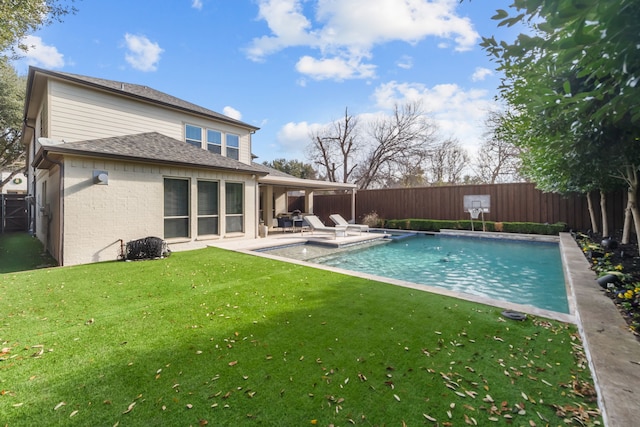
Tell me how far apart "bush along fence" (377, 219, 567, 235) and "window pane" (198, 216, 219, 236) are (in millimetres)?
10724

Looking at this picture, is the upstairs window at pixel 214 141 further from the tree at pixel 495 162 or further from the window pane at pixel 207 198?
the tree at pixel 495 162

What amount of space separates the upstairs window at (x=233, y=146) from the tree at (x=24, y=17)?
21.3ft

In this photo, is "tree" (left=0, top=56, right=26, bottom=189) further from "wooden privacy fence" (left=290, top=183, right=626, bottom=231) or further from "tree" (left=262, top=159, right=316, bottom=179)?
"tree" (left=262, top=159, right=316, bottom=179)

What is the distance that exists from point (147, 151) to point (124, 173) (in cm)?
105

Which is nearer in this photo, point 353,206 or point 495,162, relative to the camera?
point 353,206

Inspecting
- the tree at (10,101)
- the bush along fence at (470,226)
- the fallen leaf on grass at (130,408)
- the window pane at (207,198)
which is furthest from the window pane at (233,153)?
the tree at (10,101)

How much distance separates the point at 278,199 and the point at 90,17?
11.7 metres

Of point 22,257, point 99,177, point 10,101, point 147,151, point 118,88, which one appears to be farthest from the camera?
point 10,101

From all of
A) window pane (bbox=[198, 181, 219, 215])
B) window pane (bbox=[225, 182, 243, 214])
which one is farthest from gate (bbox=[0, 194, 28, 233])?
window pane (bbox=[225, 182, 243, 214])

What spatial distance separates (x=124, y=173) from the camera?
8289 mm

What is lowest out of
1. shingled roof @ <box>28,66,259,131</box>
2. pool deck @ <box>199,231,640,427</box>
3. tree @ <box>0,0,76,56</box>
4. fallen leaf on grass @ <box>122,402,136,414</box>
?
fallen leaf on grass @ <box>122,402,136,414</box>

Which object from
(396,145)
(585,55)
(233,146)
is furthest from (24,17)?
(396,145)

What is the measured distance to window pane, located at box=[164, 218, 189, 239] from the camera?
931 centimetres

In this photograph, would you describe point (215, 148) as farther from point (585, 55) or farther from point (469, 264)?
point (585, 55)
